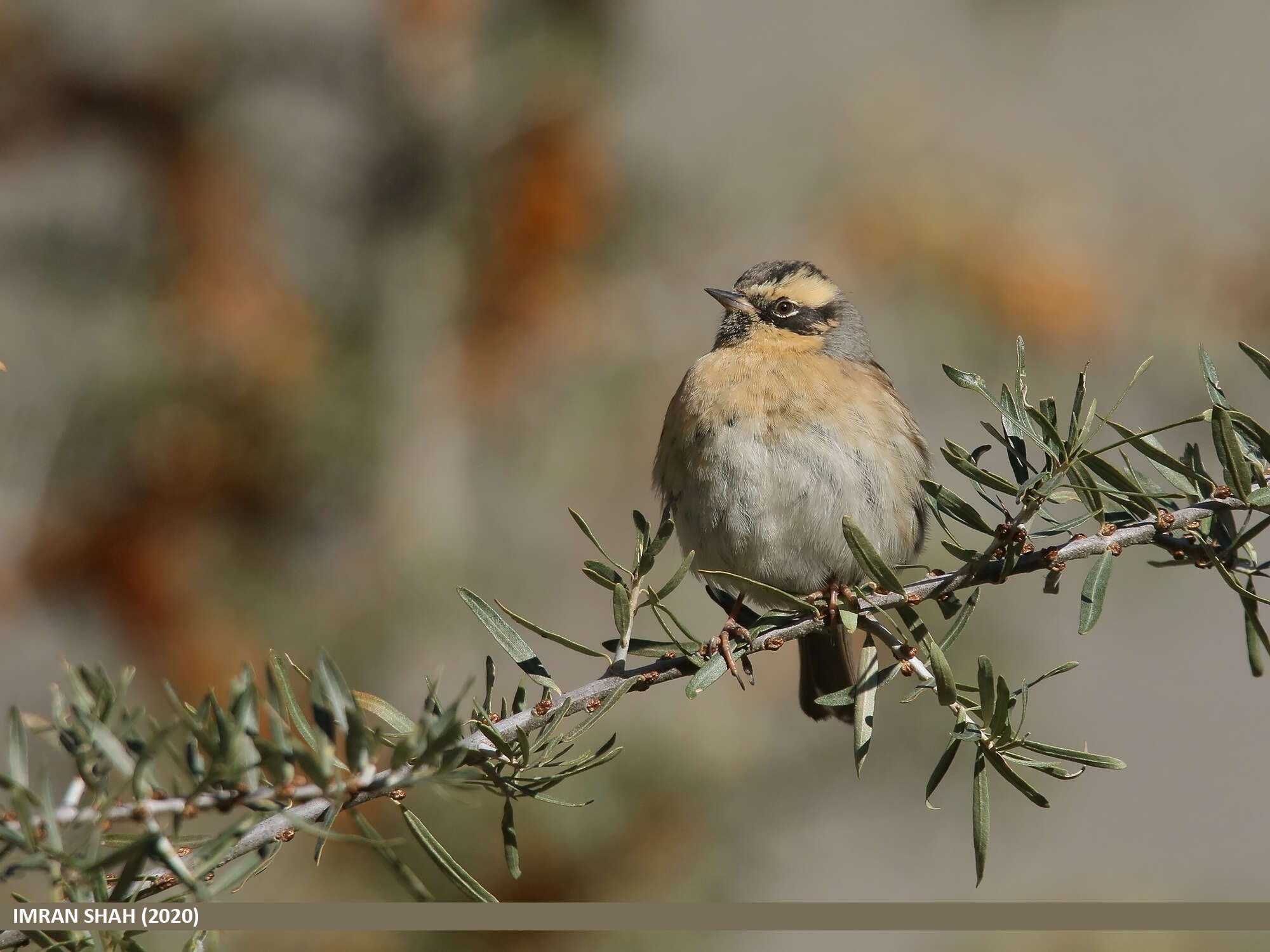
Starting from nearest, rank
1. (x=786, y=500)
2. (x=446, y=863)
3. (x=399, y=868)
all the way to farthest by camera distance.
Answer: (x=399, y=868)
(x=446, y=863)
(x=786, y=500)

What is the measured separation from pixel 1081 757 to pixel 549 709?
2.04 ft

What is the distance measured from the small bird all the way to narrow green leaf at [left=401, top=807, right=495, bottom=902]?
136cm

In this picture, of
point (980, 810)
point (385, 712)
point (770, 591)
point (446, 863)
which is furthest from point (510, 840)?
point (980, 810)

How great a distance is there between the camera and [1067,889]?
4.91 m

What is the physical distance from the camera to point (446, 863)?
119 cm

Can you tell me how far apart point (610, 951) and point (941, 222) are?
3.60m

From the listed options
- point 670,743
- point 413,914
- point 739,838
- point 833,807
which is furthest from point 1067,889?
point 413,914

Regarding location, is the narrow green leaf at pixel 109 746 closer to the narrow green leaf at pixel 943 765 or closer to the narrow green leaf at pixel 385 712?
the narrow green leaf at pixel 385 712

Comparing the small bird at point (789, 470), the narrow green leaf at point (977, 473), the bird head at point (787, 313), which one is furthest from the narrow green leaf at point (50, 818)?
the bird head at point (787, 313)

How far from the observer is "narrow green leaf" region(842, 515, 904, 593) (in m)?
1.38

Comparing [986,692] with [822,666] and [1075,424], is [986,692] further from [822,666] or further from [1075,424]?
[822,666]

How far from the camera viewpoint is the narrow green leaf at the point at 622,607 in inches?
54.1

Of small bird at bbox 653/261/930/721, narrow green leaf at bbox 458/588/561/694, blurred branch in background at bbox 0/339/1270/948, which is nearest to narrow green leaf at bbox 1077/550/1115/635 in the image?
blurred branch in background at bbox 0/339/1270/948

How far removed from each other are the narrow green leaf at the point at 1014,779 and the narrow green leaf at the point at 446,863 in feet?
1.97
